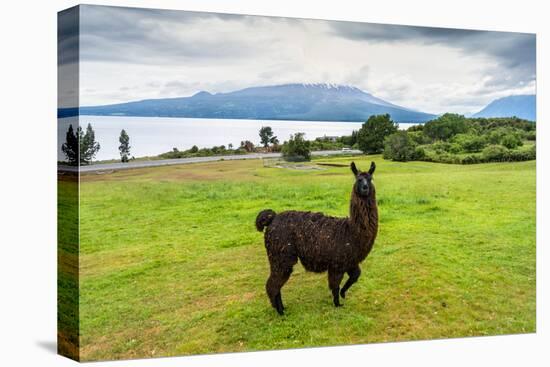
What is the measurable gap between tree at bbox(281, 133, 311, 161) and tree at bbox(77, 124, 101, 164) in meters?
2.82

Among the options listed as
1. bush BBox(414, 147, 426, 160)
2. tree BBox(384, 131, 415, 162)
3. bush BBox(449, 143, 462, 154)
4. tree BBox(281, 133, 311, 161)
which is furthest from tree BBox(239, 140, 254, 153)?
bush BBox(449, 143, 462, 154)

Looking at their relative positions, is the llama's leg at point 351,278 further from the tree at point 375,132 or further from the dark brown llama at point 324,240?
the tree at point 375,132

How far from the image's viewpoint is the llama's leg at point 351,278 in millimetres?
9016

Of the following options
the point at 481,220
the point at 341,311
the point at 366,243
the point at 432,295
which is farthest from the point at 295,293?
the point at 481,220

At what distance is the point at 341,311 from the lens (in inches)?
357

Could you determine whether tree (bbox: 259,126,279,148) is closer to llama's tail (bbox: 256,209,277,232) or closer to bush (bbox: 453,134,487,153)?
llama's tail (bbox: 256,209,277,232)

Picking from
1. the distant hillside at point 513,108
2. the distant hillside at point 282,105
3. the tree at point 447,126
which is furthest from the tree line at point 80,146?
the distant hillside at point 513,108

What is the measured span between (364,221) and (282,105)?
2265 mm

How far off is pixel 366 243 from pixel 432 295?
174 cm

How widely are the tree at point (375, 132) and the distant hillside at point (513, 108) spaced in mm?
1595

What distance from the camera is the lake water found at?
27.6 feet

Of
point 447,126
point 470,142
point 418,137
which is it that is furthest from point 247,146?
point 470,142

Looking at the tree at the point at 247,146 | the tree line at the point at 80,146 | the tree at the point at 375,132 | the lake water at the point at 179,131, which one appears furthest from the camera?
the tree at the point at 375,132

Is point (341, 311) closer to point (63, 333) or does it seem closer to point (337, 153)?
point (337, 153)
